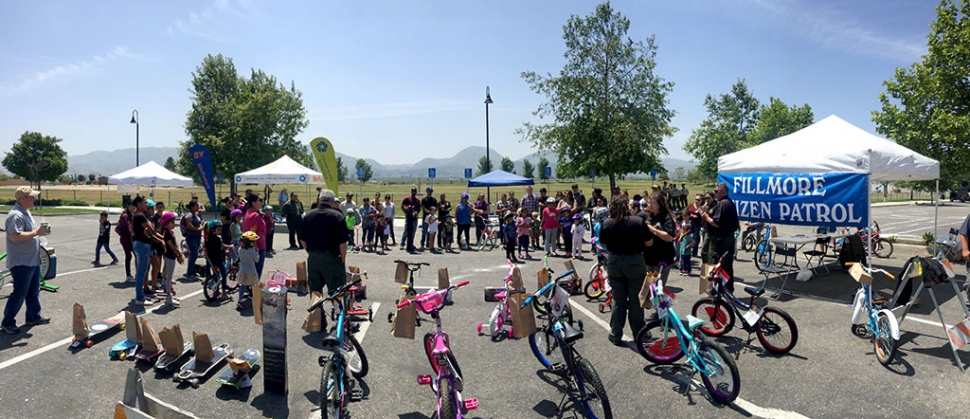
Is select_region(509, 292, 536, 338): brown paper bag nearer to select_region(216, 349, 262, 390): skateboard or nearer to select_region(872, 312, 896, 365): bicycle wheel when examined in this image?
select_region(216, 349, 262, 390): skateboard

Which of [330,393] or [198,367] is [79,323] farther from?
[330,393]

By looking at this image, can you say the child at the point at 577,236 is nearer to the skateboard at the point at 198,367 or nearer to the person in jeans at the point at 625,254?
the person in jeans at the point at 625,254

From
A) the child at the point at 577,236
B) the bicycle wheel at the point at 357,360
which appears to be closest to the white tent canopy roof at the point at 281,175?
the child at the point at 577,236

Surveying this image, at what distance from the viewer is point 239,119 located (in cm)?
3177

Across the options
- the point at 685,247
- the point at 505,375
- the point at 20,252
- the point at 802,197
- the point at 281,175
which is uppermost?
the point at 281,175

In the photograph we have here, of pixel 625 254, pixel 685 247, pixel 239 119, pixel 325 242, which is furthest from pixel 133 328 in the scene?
pixel 239 119

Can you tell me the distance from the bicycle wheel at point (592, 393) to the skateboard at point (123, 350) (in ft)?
16.3

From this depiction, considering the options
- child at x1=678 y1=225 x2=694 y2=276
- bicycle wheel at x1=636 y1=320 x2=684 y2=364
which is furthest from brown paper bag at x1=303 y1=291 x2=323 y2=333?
child at x1=678 y1=225 x2=694 y2=276

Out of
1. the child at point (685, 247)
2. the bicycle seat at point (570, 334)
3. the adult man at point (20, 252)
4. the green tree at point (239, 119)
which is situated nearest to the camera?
the bicycle seat at point (570, 334)

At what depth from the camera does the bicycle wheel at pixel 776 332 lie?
226 inches

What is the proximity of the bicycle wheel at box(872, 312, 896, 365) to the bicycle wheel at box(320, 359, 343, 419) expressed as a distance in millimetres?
5698

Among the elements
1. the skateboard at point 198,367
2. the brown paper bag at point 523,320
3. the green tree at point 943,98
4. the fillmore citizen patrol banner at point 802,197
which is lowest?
the skateboard at point 198,367

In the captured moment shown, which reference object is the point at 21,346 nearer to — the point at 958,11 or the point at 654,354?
the point at 654,354

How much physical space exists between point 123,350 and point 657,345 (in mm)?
5973
